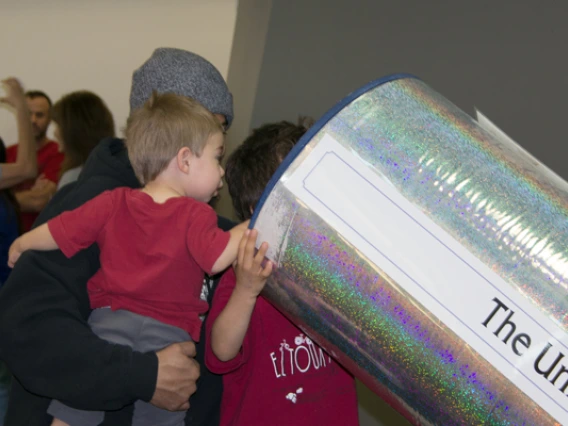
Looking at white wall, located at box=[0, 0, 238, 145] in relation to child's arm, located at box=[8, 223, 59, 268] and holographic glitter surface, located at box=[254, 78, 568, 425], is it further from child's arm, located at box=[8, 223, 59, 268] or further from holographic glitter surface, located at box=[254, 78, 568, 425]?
holographic glitter surface, located at box=[254, 78, 568, 425]

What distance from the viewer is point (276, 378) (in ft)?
3.44

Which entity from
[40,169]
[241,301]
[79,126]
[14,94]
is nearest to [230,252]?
[241,301]

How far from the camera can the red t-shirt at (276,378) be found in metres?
1.04

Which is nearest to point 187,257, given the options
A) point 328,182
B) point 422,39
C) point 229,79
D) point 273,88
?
point 328,182

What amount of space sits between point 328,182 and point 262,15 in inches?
52.5

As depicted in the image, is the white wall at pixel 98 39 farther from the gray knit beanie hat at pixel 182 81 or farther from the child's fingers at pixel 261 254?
the child's fingers at pixel 261 254

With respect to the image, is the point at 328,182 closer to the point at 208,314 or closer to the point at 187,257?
the point at 187,257

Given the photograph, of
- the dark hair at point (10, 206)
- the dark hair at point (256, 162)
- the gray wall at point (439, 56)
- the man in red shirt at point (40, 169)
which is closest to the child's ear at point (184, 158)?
the dark hair at point (256, 162)

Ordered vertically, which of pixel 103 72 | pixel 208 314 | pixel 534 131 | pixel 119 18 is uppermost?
pixel 534 131

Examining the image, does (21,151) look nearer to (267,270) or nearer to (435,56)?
(435,56)

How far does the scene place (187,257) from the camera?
937 mm

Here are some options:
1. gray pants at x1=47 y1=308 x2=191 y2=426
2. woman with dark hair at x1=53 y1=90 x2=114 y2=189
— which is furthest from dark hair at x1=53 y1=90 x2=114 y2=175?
gray pants at x1=47 y1=308 x2=191 y2=426

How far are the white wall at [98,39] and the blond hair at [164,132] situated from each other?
2.55 metres

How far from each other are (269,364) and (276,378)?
2cm
